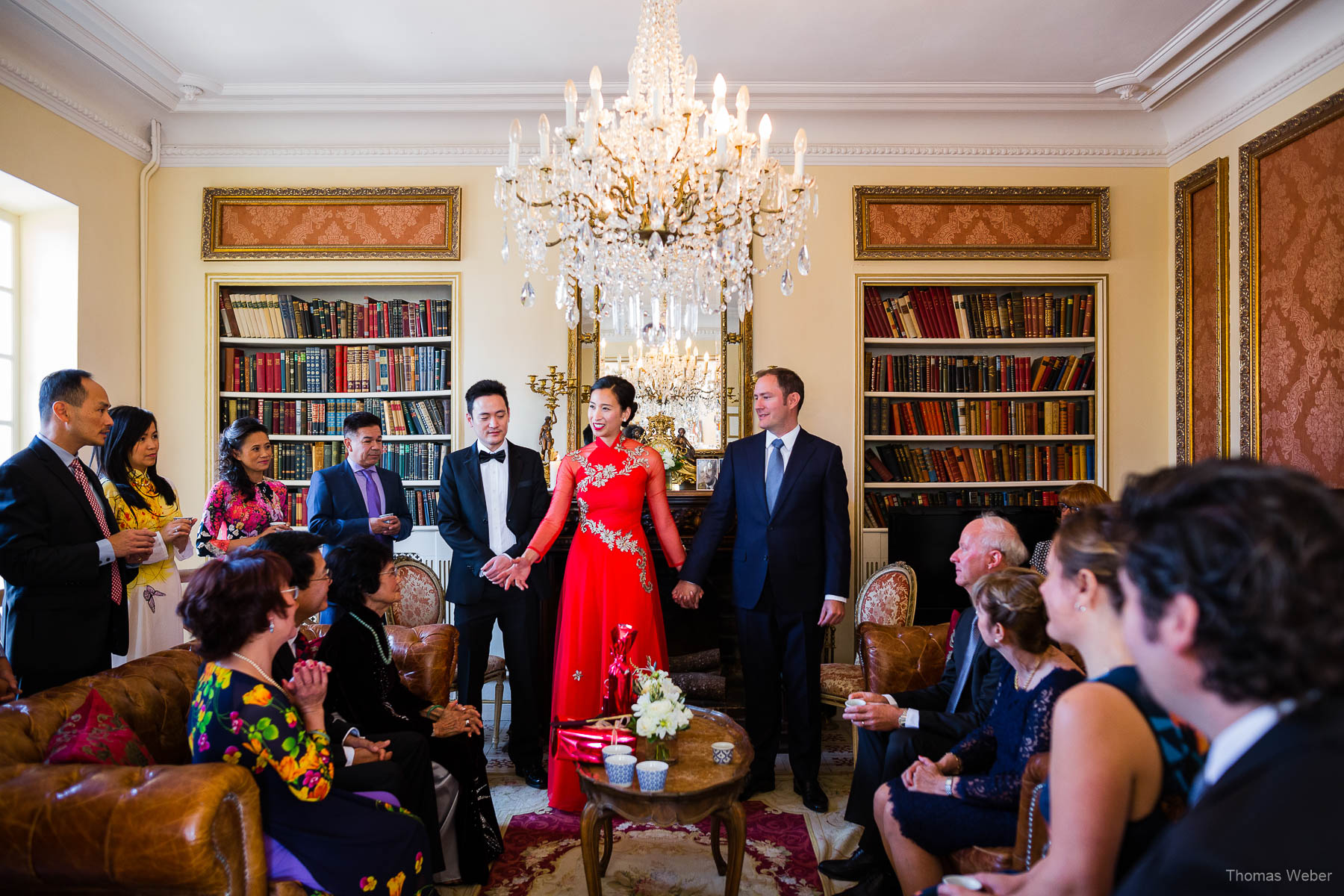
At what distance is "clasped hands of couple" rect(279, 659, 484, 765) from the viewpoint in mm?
1985

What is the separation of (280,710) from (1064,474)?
4.77 m

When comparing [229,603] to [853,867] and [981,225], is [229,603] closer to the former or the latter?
[853,867]

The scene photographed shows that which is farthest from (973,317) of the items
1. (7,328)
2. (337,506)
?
(7,328)

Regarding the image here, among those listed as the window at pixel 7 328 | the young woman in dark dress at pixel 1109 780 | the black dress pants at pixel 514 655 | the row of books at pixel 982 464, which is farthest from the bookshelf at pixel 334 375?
the young woman in dark dress at pixel 1109 780

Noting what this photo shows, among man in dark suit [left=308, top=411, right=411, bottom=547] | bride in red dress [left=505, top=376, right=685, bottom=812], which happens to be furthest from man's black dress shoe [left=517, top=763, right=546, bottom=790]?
man in dark suit [left=308, top=411, right=411, bottom=547]

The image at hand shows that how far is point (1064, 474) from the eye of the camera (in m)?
5.18

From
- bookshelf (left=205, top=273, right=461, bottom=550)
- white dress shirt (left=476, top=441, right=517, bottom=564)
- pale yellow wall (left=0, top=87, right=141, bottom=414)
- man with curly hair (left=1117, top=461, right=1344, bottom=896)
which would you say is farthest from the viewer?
bookshelf (left=205, top=273, right=461, bottom=550)

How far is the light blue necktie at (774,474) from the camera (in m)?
3.52

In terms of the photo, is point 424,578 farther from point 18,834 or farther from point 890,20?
point 890,20

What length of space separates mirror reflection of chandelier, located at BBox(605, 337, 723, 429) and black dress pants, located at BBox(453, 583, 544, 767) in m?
1.76

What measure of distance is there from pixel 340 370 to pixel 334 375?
6 centimetres

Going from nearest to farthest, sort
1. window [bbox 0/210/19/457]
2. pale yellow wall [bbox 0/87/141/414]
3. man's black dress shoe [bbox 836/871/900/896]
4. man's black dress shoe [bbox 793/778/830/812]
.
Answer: man's black dress shoe [bbox 836/871/900/896], man's black dress shoe [bbox 793/778/830/812], pale yellow wall [bbox 0/87/141/414], window [bbox 0/210/19/457]

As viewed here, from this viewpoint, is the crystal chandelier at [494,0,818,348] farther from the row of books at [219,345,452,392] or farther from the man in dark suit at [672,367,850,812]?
the row of books at [219,345,452,392]

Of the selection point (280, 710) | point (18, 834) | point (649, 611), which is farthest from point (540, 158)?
point (18, 834)
